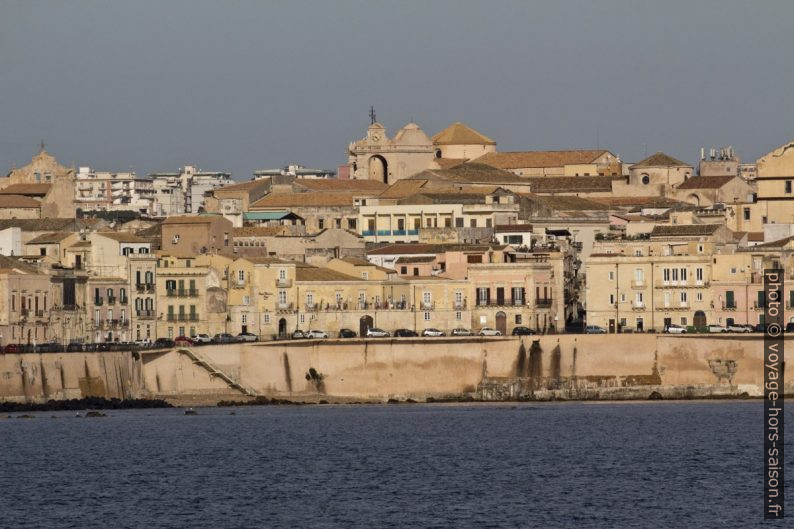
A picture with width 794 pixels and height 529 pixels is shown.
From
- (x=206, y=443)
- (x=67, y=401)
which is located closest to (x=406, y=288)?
(x=67, y=401)

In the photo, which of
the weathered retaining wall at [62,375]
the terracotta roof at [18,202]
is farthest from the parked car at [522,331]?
the terracotta roof at [18,202]

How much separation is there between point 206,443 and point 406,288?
26.6m

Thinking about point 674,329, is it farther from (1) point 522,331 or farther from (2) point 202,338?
(2) point 202,338

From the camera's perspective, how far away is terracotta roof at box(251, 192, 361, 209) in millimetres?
142750

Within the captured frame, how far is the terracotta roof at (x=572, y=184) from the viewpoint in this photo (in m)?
149

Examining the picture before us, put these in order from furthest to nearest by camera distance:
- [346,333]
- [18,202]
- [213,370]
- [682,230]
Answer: [18,202] < [682,230] < [346,333] < [213,370]

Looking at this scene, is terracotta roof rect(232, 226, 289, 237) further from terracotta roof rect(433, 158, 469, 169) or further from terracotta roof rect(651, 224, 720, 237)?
terracotta roof rect(433, 158, 469, 169)

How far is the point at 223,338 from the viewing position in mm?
110562

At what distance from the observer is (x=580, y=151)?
161750 millimetres

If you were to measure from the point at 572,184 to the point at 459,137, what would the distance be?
1768cm

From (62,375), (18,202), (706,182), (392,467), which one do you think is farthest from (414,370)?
(706,182)

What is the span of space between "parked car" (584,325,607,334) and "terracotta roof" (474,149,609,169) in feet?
155

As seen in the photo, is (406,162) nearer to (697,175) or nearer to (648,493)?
(697,175)

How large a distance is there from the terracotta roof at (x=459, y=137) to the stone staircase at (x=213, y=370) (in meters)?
61.9
